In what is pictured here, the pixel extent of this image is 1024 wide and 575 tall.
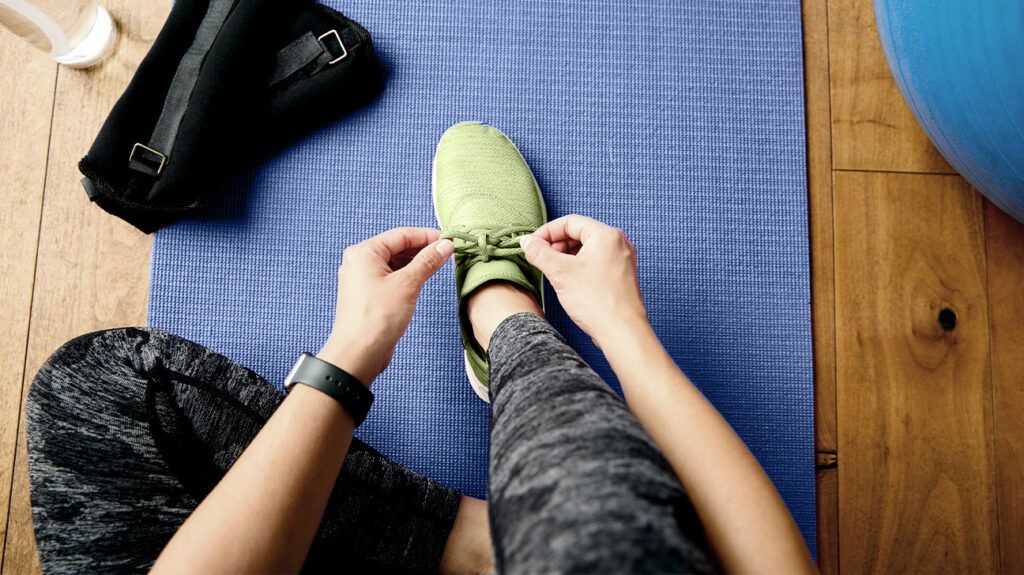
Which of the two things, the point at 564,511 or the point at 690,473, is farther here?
the point at 690,473

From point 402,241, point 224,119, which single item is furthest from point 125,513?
point 224,119

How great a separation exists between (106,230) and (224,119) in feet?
0.81

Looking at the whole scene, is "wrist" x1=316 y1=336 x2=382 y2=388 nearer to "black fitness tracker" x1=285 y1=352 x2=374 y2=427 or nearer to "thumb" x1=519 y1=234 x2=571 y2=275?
"black fitness tracker" x1=285 y1=352 x2=374 y2=427

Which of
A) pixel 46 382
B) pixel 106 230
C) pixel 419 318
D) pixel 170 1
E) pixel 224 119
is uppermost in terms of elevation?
pixel 170 1

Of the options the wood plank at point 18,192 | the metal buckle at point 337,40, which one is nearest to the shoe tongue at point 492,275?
the metal buckle at point 337,40

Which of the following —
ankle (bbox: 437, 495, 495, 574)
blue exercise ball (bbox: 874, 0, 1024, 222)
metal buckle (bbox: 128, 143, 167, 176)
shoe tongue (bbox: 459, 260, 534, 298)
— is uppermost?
blue exercise ball (bbox: 874, 0, 1024, 222)

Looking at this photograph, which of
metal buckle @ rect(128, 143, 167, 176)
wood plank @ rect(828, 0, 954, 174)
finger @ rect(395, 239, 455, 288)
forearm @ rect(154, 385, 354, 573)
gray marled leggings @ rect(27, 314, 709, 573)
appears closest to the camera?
gray marled leggings @ rect(27, 314, 709, 573)

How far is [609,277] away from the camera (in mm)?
719

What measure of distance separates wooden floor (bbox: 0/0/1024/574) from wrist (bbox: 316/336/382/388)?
0.42 metres

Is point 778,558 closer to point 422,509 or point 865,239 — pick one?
point 422,509

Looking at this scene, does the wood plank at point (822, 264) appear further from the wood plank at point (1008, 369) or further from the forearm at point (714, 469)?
the forearm at point (714, 469)

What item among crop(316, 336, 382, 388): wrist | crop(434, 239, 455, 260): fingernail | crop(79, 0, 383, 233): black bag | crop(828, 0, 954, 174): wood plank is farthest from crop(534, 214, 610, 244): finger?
crop(828, 0, 954, 174): wood plank

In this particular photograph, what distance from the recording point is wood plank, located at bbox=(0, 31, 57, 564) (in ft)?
2.93

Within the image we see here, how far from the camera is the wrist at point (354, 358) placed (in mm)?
648
